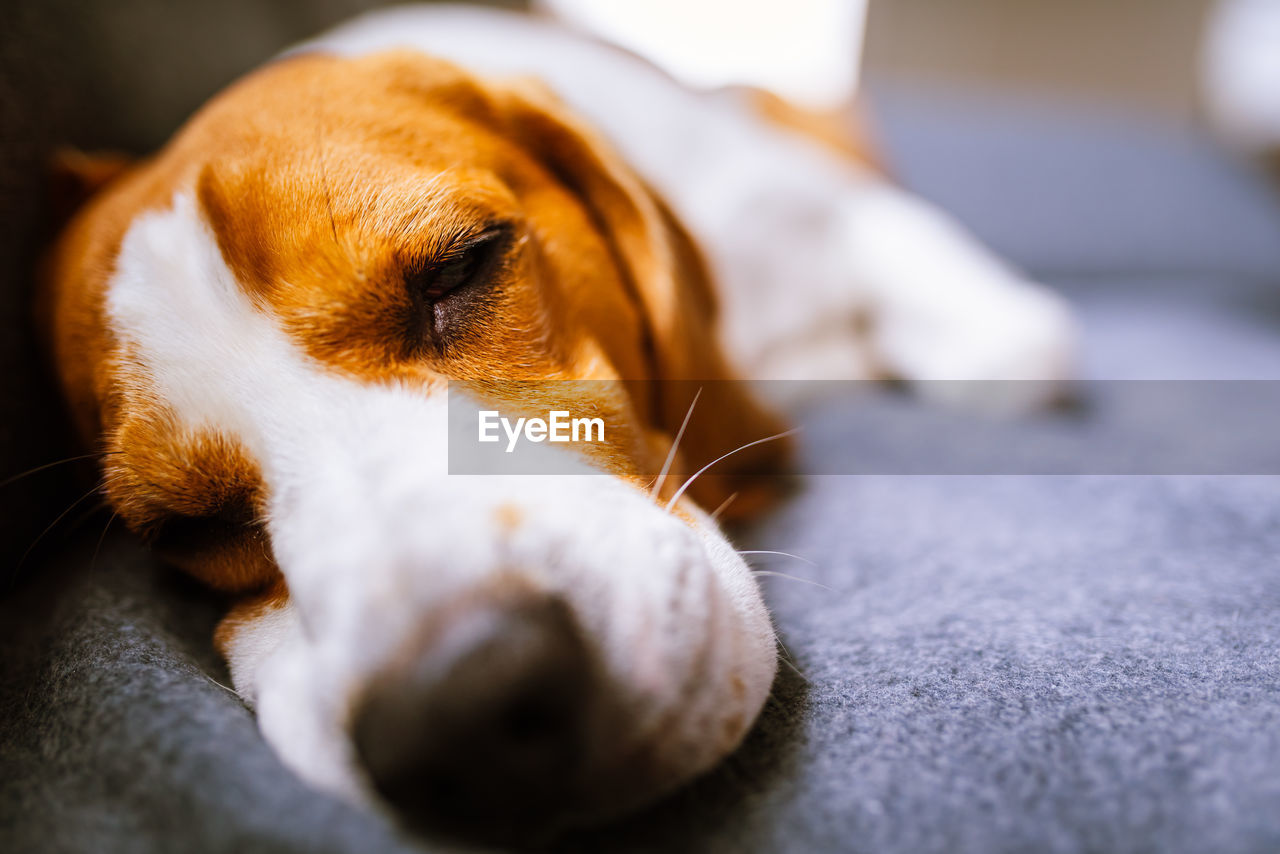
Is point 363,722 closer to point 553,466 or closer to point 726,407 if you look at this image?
point 553,466

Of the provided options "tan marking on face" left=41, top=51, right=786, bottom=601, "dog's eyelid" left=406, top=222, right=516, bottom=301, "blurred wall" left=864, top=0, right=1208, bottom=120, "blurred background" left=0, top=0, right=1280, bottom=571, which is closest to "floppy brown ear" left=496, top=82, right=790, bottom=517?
"tan marking on face" left=41, top=51, right=786, bottom=601

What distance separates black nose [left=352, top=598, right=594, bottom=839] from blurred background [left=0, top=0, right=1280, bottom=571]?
85 cm

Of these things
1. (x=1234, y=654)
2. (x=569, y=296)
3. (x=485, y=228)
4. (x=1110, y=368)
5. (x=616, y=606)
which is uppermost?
(x=485, y=228)

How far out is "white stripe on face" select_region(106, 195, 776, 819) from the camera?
0.69m

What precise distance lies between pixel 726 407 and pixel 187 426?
30.3 inches

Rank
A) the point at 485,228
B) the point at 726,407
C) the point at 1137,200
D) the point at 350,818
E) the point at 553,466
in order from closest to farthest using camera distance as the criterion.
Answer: the point at 350,818
the point at 553,466
the point at 485,228
the point at 726,407
the point at 1137,200

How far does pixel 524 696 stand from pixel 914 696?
0.44 meters

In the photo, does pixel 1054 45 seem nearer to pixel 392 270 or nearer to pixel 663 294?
pixel 663 294

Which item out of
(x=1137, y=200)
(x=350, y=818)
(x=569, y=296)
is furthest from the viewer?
(x=1137, y=200)

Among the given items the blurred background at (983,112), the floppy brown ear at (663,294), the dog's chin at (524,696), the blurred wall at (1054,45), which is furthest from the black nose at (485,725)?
the blurred wall at (1054,45)

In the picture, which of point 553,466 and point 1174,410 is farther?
point 1174,410

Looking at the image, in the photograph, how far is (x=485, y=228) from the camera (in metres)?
1.01

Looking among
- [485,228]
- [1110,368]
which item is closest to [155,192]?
[485,228]

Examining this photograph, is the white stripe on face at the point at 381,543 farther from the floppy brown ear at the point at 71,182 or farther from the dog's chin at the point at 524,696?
the floppy brown ear at the point at 71,182
